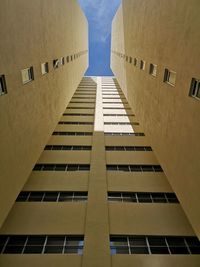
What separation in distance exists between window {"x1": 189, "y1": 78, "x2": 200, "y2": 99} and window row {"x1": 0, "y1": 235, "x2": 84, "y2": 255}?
28.7ft

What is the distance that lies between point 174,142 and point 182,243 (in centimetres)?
513

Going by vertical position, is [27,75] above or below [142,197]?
above

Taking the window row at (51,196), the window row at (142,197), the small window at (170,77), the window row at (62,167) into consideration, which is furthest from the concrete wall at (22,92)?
the small window at (170,77)

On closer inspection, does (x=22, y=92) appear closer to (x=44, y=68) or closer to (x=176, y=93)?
(x=44, y=68)

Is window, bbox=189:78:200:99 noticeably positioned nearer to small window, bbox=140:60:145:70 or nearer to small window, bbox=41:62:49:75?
small window, bbox=140:60:145:70

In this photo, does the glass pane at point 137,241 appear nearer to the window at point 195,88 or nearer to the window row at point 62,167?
the window row at point 62,167

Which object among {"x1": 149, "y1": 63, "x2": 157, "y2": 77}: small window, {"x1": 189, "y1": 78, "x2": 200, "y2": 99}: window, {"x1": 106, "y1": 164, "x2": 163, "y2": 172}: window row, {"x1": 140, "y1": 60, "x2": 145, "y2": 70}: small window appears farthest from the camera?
{"x1": 140, "y1": 60, "x2": 145, "y2": 70}: small window

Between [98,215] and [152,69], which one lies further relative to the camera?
[152,69]

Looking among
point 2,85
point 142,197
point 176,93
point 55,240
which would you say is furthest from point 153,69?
point 55,240

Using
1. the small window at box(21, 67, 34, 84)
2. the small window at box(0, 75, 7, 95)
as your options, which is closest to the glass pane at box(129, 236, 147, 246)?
the small window at box(0, 75, 7, 95)

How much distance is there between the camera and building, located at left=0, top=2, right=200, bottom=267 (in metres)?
9.64

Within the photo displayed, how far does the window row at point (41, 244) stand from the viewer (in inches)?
393

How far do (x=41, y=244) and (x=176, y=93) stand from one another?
10290mm

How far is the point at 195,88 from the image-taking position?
9039mm
